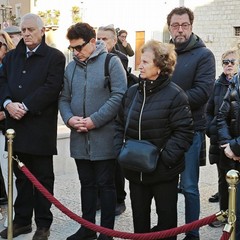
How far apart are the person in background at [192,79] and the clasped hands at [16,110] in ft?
4.36

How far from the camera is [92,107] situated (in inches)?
183

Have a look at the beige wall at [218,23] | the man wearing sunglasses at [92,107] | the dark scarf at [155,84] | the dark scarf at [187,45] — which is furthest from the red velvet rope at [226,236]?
the beige wall at [218,23]

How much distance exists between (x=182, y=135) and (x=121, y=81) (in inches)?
38.6

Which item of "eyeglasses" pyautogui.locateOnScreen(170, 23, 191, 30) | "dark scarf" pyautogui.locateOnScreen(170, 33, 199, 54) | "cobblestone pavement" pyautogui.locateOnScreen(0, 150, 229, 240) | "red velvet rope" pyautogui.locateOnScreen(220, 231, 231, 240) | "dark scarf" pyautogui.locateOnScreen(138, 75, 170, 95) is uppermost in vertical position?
"eyeglasses" pyautogui.locateOnScreen(170, 23, 191, 30)

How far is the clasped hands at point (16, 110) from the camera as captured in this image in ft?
15.2

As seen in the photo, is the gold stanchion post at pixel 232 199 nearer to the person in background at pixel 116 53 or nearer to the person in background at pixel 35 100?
the person in background at pixel 35 100

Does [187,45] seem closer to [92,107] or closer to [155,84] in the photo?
[155,84]

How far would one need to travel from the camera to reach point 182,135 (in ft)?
12.8

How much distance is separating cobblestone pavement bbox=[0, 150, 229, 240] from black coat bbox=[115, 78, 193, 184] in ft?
4.17

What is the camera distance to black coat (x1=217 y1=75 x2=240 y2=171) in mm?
4070

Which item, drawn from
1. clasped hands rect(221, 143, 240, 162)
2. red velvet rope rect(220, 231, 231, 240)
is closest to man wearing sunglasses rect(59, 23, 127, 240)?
clasped hands rect(221, 143, 240, 162)

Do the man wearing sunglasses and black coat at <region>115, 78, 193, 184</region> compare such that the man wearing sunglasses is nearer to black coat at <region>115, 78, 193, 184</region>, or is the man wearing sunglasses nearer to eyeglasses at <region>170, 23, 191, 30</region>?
eyeglasses at <region>170, 23, 191, 30</region>

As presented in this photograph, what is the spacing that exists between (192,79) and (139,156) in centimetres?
105

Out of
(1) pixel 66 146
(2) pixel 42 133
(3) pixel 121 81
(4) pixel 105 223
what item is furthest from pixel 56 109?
(1) pixel 66 146
